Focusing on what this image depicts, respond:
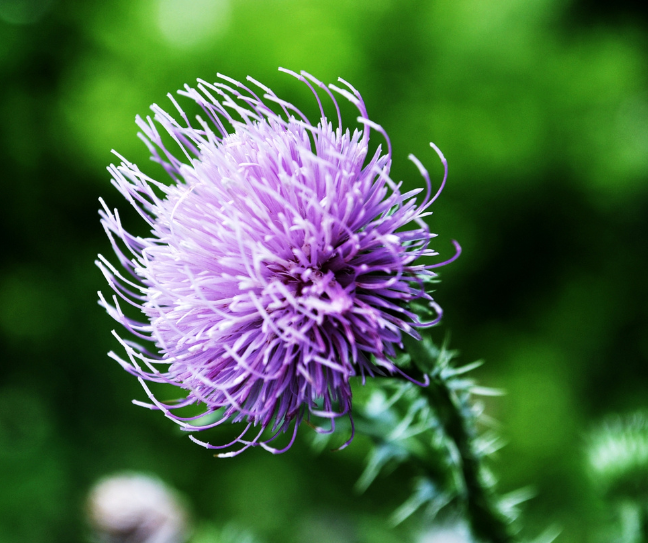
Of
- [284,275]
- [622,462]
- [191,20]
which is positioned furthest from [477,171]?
[284,275]

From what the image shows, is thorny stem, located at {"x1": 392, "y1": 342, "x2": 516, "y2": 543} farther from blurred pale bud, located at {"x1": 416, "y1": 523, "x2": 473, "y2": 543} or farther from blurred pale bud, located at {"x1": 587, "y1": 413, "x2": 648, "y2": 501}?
blurred pale bud, located at {"x1": 416, "y1": 523, "x2": 473, "y2": 543}

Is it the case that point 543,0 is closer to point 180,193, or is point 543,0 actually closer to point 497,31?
point 497,31

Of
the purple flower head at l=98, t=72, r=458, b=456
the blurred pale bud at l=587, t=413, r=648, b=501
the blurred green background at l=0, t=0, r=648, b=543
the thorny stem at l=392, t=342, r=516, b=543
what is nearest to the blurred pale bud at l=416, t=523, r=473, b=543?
the blurred pale bud at l=587, t=413, r=648, b=501

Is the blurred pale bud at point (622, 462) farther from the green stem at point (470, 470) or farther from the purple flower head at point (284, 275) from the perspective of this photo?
the purple flower head at point (284, 275)

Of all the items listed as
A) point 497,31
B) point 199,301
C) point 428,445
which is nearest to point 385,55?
point 497,31

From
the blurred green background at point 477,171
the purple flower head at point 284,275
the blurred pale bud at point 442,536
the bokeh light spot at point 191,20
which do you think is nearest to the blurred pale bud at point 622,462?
the blurred pale bud at point 442,536

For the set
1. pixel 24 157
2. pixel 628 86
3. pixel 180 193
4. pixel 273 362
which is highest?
pixel 24 157

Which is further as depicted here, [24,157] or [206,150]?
[24,157]
